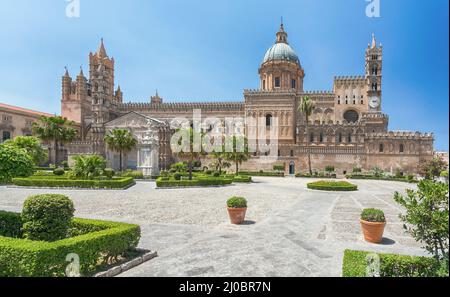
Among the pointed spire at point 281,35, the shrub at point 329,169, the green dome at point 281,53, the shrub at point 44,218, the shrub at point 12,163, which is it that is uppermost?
the pointed spire at point 281,35

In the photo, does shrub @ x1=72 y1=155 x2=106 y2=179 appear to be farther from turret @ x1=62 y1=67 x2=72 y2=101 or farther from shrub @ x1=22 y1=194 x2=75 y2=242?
turret @ x1=62 y1=67 x2=72 y2=101

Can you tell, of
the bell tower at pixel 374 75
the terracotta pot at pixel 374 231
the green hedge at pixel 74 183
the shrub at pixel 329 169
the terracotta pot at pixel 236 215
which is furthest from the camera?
the bell tower at pixel 374 75

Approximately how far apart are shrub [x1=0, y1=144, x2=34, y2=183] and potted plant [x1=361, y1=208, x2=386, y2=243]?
13.6 meters

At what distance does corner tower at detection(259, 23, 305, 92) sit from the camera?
196 feet

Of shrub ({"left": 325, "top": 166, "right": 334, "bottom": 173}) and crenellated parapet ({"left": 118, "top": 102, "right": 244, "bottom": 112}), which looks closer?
shrub ({"left": 325, "top": 166, "right": 334, "bottom": 173})

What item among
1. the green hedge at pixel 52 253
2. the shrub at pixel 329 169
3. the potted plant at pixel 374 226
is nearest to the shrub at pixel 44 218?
the green hedge at pixel 52 253

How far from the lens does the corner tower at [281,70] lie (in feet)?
196

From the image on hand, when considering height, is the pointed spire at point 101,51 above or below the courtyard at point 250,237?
above

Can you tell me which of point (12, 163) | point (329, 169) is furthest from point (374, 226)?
point (329, 169)

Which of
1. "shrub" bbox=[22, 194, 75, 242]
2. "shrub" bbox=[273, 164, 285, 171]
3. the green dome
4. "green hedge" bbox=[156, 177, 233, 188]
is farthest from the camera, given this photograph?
the green dome

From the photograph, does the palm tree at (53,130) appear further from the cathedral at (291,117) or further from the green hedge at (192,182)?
the green hedge at (192,182)

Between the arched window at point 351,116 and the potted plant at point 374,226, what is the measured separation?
54.2 metres

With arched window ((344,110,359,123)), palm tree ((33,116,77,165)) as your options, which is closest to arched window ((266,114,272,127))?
arched window ((344,110,359,123))
